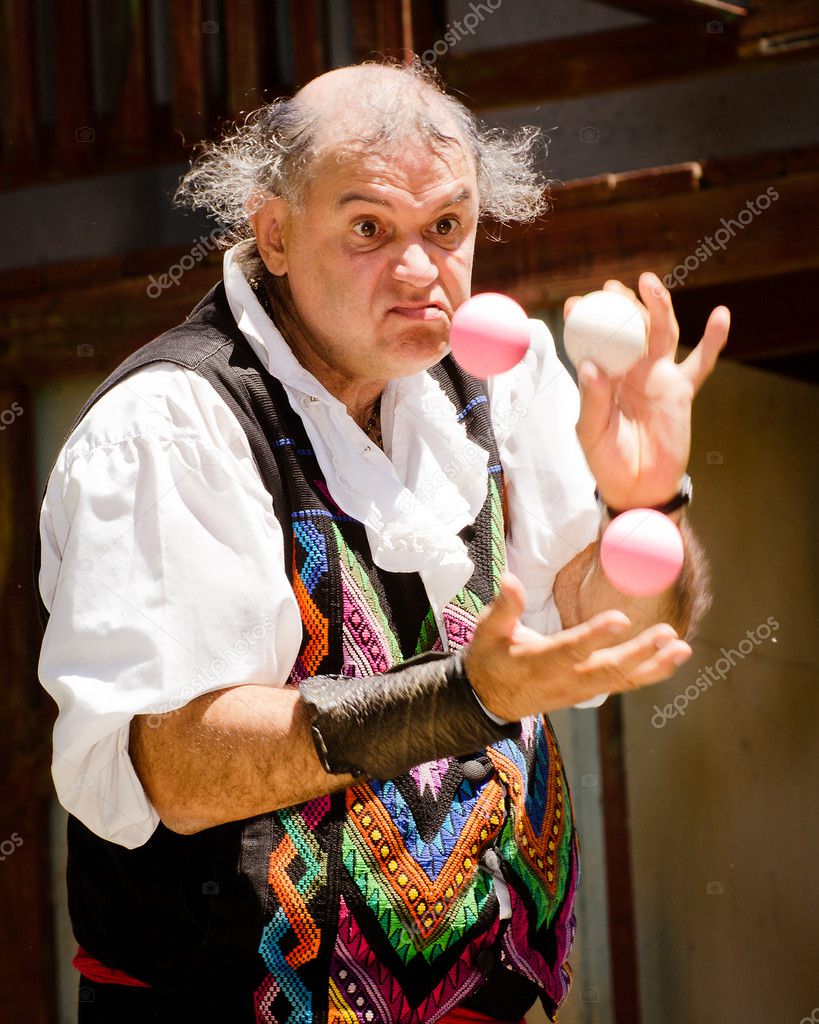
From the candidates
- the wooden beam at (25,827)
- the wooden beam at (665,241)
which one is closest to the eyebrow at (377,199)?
the wooden beam at (665,241)

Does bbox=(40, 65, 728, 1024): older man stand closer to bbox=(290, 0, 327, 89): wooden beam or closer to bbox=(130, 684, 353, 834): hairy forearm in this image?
bbox=(130, 684, 353, 834): hairy forearm

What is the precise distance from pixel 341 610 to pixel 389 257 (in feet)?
1.71

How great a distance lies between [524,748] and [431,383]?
0.58 m

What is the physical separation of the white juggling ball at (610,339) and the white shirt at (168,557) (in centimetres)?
31

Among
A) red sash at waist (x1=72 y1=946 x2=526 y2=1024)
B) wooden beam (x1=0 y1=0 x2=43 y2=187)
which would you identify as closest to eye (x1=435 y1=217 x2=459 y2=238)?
red sash at waist (x1=72 y1=946 x2=526 y2=1024)

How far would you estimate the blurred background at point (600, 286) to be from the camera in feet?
11.6

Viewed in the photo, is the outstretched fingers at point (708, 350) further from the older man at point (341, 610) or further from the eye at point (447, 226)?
the eye at point (447, 226)

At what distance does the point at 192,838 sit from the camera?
1964 mm

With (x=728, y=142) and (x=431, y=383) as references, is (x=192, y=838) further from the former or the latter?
(x=728, y=142)

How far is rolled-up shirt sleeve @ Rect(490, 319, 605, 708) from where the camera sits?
2307mm

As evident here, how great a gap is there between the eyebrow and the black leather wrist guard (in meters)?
0.69

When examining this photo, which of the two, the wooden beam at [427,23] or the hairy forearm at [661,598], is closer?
the hairy forearm at [661,598]

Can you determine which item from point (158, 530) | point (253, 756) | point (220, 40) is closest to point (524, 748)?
point (253, 756)

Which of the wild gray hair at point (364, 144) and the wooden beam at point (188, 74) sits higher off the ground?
the wild gray hair at point (364, 144)
